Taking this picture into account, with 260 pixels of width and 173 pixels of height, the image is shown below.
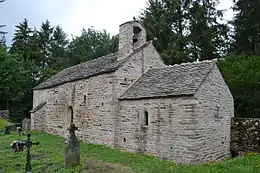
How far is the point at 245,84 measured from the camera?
20.5 meters

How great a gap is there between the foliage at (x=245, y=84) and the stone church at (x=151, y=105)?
→ 2.70 meters

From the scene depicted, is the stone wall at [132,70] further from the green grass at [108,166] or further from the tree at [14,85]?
the tree at [14,85]

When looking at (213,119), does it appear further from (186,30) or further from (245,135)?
(186,30)

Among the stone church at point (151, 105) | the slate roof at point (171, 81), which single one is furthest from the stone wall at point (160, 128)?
the slate roof at point (171, 81)

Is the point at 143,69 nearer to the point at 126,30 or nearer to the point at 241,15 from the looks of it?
the point at 126,30

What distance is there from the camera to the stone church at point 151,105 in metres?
15.0

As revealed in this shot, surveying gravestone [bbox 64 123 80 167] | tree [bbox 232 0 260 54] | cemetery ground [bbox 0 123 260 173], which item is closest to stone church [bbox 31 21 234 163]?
cemetery ground [bbox 0 123 260 173]

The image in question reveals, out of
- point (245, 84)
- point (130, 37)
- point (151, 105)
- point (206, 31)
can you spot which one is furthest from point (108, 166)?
point (206, 31)

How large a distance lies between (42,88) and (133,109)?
14915 mm

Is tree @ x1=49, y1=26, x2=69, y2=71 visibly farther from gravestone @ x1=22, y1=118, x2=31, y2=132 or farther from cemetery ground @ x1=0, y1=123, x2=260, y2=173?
cemetery ground @ x1=0, y1=123, x2=260, y2=173

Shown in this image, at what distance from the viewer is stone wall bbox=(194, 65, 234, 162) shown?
588 inches

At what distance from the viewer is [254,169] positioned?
10867 mm

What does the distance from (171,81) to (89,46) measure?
43.0m

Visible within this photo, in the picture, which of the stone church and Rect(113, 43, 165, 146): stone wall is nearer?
the stone church
